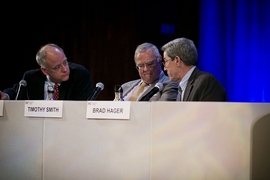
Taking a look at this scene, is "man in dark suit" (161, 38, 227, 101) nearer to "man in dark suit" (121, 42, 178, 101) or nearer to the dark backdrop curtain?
"man in dark suit" (121, 42, 178, 101)

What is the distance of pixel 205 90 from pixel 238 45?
2.27 metres

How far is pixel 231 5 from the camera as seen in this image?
15.0 ft

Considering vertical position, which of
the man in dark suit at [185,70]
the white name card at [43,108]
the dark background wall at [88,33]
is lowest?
the white name card at [43,108]

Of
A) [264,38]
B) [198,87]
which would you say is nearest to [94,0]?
[264,38]

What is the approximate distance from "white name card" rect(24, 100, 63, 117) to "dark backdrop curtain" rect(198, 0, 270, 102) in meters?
3.07

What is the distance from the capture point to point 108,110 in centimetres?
178

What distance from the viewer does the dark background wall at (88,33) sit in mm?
4859

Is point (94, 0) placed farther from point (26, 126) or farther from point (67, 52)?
point (26, 126)

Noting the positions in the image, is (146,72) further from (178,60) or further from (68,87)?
(68,87)

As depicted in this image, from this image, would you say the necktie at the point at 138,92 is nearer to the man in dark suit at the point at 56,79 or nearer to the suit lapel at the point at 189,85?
the man in dark suit at the point at 56,79

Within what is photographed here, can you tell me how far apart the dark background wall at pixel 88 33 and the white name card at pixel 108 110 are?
10.1 feet

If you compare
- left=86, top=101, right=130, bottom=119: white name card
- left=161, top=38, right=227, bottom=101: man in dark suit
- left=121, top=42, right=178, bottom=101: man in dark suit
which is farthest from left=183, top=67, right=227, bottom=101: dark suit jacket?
left=86, top=101, right=130, bottom=119: white name card

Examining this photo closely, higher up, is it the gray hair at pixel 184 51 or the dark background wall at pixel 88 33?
the dark background wall at pixel 88 33

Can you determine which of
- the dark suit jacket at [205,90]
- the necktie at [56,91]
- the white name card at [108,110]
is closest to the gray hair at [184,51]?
the dark suit jacket at [205,90]
